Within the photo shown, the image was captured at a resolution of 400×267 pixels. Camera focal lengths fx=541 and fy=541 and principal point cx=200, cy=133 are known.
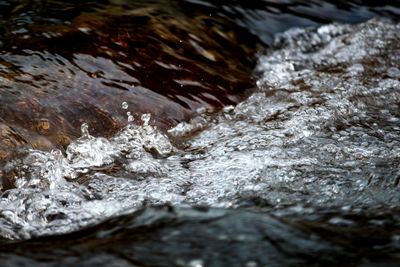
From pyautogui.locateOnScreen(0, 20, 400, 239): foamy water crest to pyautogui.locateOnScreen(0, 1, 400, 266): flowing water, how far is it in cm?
1

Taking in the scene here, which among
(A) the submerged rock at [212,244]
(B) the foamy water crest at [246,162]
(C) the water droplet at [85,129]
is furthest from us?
(C) the water droplet at [85,129]

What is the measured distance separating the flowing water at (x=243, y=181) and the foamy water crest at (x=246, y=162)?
0.04 ft

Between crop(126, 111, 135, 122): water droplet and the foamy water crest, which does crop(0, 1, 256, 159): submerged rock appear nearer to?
crop(126, 111, 135, 122): water droplet

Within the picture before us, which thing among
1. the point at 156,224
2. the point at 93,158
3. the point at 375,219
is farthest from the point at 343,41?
the point at 156,224

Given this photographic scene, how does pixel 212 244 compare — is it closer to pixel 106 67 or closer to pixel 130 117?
pixel 130 117

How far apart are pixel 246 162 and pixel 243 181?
285 mm

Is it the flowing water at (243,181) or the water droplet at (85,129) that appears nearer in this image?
the flowing water at (243,181)

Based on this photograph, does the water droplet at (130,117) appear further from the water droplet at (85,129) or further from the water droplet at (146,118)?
the water droplet at (85,129)

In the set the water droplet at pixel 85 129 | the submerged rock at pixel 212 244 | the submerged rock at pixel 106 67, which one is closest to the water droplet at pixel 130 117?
the submerged rock at pixel 106 67

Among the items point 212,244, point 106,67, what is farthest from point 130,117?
point 212,244

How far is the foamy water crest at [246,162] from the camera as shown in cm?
286

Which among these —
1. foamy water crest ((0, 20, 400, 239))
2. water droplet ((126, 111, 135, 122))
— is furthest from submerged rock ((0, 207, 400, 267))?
water droplet ((126, 111, 135, 122))

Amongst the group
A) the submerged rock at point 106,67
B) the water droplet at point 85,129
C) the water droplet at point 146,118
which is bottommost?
the water droplet at point 85,129

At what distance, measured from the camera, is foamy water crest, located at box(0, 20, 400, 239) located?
286 cm
